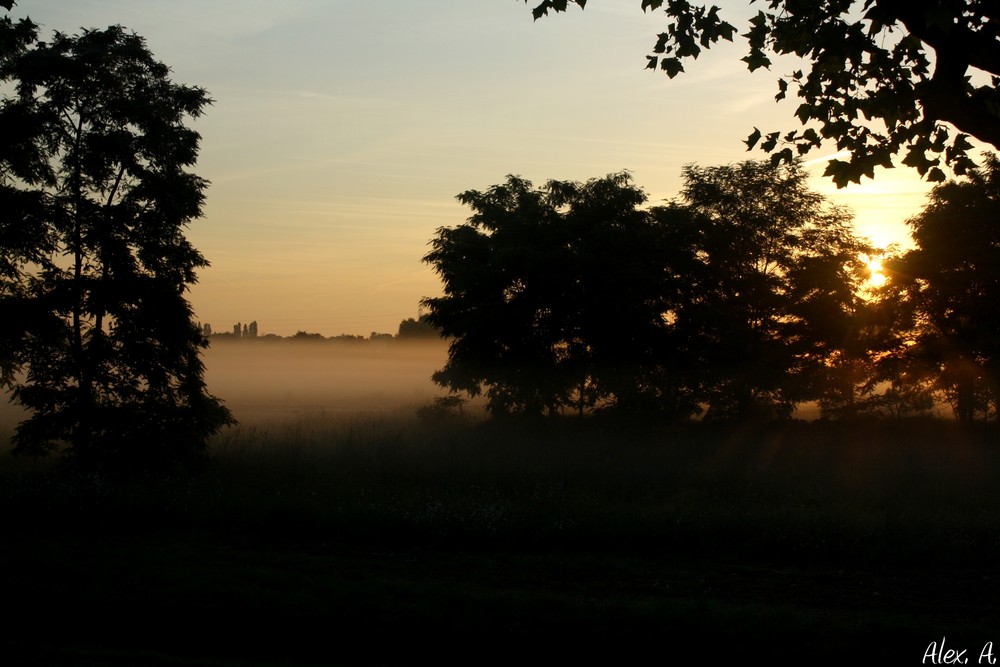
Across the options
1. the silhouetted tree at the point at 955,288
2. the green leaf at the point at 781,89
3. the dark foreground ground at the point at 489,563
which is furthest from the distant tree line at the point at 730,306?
the green leaf at the point at 781,89

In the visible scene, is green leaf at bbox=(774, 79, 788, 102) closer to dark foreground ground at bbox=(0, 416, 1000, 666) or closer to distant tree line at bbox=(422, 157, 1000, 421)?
dark foreground ground at bbox=(0, 416, 1000, 666)

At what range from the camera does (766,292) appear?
4006 cm

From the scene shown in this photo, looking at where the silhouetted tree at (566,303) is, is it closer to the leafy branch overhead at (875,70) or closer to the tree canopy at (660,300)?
the tree canopy at (660,300)

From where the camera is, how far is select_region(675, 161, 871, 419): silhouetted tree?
1531 inches

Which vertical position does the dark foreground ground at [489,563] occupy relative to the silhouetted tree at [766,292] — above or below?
below

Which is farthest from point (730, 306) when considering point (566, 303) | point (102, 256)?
point (102, 256)

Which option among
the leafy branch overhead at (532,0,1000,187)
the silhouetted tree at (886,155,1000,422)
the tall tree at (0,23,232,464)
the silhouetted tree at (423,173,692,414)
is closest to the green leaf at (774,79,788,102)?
the leafy branch overhead at (532,0,1000,187)

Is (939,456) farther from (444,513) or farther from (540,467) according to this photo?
(444,513)

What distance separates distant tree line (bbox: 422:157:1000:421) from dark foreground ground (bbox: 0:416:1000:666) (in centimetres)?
1860

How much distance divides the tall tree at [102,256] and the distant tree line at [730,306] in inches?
785

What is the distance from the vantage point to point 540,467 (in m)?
19.3

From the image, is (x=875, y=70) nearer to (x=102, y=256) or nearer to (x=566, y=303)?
(x=102, y=256)

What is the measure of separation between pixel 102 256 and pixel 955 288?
33.5m

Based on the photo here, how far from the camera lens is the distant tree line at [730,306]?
3784 cm
